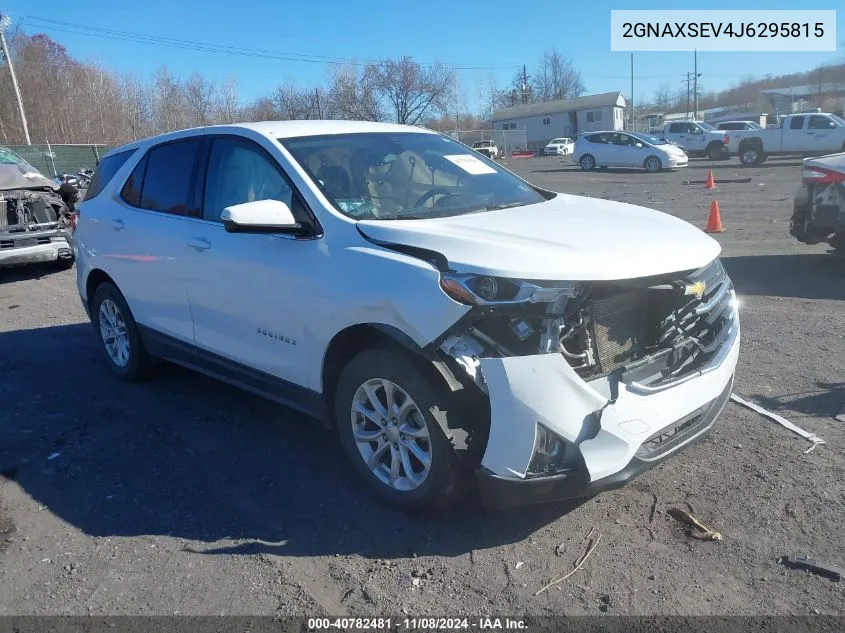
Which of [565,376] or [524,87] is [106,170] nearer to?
[565,376]

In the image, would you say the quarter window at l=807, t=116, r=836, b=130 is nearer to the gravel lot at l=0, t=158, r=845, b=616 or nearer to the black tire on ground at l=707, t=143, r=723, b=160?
the black tire on ground at l=707, t=143, r=723, b=160

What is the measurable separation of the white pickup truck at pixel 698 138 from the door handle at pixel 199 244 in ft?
102

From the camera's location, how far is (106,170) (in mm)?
5992

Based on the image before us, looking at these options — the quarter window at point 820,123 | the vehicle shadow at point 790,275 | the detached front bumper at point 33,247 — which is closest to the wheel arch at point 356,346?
the vehicle shadow at point 790,275

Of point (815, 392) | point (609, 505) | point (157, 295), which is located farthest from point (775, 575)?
point (157, 295)

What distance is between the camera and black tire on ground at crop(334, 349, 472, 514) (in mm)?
3170

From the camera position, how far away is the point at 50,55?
57.0 meters

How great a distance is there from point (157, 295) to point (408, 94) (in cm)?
5848

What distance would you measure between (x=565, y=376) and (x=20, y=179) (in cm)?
1131

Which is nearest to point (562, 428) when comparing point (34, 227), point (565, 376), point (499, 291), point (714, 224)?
point (565, 376)

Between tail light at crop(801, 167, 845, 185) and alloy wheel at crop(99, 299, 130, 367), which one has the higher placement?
tail light at crop(801, 167, 845, 185)

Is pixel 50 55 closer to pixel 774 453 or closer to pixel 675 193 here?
pixel 675 193

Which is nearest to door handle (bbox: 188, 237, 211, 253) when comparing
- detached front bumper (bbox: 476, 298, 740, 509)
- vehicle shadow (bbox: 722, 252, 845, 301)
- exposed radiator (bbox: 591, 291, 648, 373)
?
detached front bumper (bbox: 476, 298, 740, 509)

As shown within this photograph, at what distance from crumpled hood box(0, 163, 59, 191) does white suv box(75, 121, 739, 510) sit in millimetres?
7880
